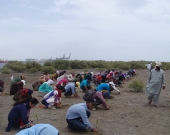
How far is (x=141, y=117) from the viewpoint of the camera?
850cm

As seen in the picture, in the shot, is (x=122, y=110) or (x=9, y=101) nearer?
(x=122, y=110)

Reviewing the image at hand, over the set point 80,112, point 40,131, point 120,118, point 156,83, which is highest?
point 156,83

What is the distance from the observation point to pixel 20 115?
6.57m

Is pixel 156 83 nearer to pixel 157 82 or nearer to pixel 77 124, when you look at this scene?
pixel 157 82

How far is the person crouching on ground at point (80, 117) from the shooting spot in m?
6.40

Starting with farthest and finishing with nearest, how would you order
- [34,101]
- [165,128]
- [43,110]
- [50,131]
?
[43,110]
[165,128]
[34,101]
[50,131]

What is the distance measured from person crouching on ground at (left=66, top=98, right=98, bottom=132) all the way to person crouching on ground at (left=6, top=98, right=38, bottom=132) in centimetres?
91

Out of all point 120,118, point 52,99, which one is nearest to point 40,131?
point 120,118

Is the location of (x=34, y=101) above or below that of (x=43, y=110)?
above

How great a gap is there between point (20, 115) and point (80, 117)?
1.42m

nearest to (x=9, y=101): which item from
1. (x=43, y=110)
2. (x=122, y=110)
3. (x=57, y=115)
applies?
(x=43, y=110)

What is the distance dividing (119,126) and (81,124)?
1.33 metres

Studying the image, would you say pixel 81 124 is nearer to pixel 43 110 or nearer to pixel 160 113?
pixel 43 110

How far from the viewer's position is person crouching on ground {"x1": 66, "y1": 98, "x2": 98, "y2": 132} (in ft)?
21.0
